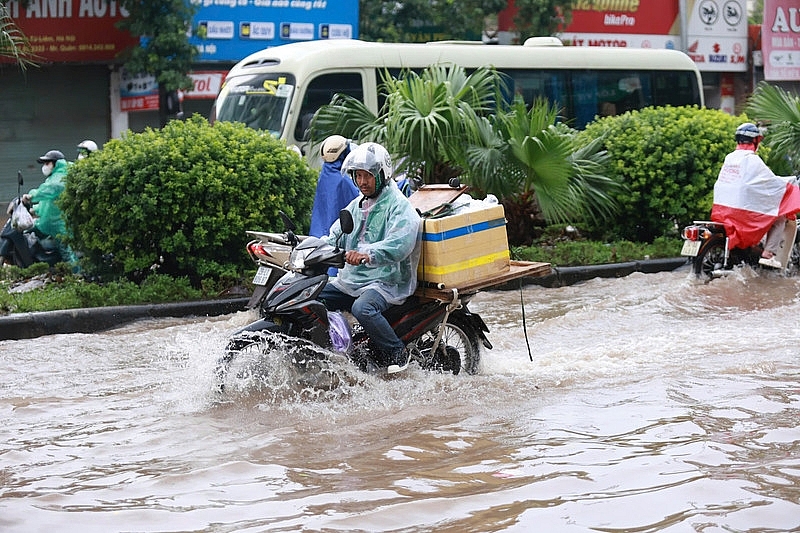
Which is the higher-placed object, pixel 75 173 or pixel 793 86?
pixel 793 86

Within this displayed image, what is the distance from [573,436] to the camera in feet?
19.8

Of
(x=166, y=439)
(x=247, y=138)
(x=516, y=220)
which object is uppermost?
(x=247, y=138)

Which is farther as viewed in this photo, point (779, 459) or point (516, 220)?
point (516, 220)

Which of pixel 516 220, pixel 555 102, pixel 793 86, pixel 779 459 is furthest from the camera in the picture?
pixel 793 86

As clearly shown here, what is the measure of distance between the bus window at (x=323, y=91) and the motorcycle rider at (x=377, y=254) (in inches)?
264

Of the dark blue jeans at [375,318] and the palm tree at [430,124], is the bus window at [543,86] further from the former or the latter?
the dark blue jeans at [375,318]

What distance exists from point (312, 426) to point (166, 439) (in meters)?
0.81

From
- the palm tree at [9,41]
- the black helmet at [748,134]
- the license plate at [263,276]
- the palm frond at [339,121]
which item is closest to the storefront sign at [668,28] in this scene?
the palm frond at [339,121]

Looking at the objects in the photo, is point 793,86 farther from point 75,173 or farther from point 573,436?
point 573,436

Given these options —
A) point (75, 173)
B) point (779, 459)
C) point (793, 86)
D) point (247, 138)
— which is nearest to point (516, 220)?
point (247, 138)

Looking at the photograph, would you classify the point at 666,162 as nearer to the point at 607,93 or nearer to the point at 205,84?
the point at 607,93

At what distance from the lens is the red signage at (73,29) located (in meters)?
20.3

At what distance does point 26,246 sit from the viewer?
38.1 ft

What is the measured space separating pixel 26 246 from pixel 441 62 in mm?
6447
